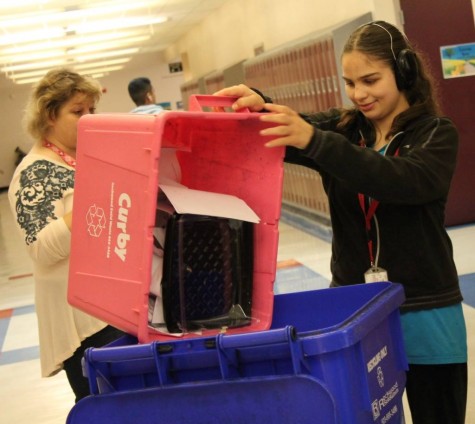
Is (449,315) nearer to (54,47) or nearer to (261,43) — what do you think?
(261,43)

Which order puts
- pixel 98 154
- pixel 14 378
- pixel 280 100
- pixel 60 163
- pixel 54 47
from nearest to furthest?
pixel 98 154 → pixel 60 163 → pixel 14 378 → pixel 280 100 → pixel 54 47

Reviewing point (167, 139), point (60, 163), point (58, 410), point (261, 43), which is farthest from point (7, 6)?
point (167, 139)

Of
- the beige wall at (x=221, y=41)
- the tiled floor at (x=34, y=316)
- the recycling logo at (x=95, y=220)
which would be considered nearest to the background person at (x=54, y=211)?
the beige wall at (x=221, y=41)

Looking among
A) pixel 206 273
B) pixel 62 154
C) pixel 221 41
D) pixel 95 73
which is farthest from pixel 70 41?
pixel 206 273

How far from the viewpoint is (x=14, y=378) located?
16.6 feet

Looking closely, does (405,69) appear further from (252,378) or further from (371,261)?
(252,378)

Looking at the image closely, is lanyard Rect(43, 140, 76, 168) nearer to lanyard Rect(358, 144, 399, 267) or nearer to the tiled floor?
lanyard Rect(358, 144, 399, 267)

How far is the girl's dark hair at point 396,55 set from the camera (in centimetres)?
191

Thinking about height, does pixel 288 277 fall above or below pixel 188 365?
below

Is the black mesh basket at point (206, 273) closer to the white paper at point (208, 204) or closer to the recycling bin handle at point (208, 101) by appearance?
the white paper at point (208, 204)

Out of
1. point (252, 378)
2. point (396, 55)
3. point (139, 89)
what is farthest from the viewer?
point (139, 89)

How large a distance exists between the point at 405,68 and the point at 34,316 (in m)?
5.43

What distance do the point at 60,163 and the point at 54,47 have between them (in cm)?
1547

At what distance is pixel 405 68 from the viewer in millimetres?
1896
